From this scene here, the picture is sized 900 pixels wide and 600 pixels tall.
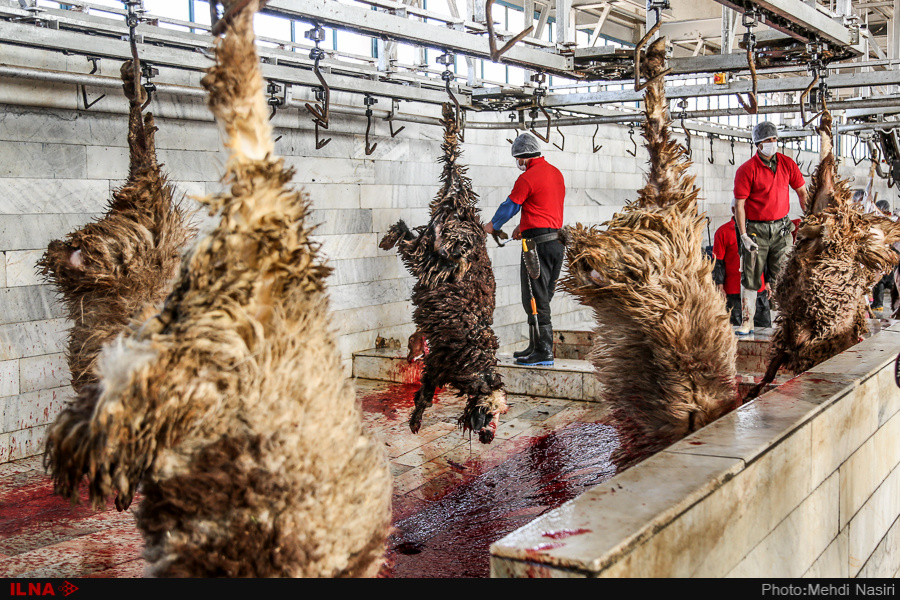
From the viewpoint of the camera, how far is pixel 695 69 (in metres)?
4.89

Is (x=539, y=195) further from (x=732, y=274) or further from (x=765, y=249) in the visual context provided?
(x=732, y=274)

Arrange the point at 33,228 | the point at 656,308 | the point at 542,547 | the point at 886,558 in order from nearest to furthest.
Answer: the point at 542,547, the point at 656,308, the point at 886,558, the point at 33,228

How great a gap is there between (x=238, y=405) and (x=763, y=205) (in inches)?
264

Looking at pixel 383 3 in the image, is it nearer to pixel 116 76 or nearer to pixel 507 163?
pixel 116 76

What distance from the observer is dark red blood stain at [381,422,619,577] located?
369 cm

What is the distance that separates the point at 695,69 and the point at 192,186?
4375 millimetres

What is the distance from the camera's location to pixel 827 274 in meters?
4.59

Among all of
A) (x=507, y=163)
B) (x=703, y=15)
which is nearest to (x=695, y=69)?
(x=507, y=163)

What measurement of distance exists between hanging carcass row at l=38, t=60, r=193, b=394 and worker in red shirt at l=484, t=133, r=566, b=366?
135 inches

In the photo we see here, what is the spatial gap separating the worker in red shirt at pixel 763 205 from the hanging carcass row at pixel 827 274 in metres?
2.19

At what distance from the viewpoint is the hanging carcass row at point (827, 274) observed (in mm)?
4605

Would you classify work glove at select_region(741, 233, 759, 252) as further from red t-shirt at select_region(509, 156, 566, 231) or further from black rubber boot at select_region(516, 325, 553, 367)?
black rubber boot at select_region(516, 325, 553, 367)

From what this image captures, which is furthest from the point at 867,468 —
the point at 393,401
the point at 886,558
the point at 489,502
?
the point at 393,401
